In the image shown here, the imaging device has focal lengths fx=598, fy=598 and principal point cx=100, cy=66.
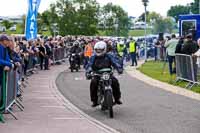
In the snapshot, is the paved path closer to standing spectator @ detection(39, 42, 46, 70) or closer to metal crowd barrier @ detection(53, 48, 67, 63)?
standing spectator @ detection(39, 42, 46, 70)

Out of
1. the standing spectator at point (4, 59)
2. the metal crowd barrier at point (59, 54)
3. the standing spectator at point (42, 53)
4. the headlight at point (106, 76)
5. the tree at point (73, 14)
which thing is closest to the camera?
the standing spectator at point (4, 59)

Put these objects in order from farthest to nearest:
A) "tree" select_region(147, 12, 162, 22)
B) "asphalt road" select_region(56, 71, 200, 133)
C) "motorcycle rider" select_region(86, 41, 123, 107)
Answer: "tree" select_region(147, 12, 162, 22)
"motorcycle rider" select_region(86, 41, 123, 107)
"asphalt road" select_region(56, 71, 200, 133)

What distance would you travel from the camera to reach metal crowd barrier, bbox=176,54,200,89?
20391mm

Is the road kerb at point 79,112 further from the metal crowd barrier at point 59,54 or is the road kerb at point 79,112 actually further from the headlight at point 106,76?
the metal crowd barrier at point 59,54

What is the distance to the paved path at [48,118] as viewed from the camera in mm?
11578

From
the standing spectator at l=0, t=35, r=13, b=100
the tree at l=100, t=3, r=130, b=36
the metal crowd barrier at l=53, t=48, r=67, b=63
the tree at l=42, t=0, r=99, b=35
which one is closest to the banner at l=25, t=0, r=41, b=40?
the metal crowd barrier at l=53, t=48, r=67, b=63

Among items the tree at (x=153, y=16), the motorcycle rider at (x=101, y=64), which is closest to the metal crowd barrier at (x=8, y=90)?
the motorcycle rider at (x=101, y=64)

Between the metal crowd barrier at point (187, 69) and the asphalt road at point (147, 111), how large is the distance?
46.4 inches

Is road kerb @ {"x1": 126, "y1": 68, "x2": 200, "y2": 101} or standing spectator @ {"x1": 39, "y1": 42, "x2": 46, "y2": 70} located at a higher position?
standing spectator @ {"x1": 39, "y1": 42, "x2": 46, "y2": 70}

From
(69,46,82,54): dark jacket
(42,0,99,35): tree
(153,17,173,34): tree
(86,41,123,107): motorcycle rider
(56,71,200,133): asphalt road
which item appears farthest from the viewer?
(153,17,173,34): tree

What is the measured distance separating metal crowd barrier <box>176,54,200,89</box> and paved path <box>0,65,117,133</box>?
480cm

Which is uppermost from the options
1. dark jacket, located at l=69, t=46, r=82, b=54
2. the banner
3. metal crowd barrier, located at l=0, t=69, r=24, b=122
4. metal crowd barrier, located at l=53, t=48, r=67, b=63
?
the banner

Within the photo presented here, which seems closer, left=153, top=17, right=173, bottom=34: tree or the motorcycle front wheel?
the motorcycle front wheel

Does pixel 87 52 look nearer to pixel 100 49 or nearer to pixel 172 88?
pixel 172 88
